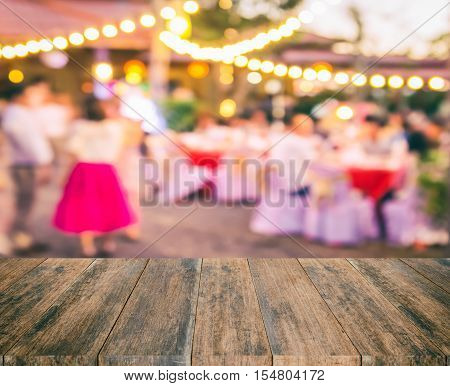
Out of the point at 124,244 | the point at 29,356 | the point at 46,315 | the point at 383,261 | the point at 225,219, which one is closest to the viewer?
the point at 29,356

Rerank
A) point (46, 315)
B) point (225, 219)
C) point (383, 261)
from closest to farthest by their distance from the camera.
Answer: point (46, 315) < point (383, 261) < point (225, 219)

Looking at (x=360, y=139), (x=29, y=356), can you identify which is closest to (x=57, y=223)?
(x=29, y=356)

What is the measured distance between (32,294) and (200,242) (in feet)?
6.75

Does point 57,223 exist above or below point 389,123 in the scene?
below

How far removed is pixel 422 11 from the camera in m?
3.37

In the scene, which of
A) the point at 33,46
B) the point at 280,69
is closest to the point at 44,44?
the point at 33,46

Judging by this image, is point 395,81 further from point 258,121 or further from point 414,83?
point 258,121

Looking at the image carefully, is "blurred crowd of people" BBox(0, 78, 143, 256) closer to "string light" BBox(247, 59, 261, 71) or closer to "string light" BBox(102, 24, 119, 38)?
"string light" BBox(102, 24, 119, 38)

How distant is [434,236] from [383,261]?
148cm

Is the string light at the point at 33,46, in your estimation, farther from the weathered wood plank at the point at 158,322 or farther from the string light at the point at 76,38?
the weathered wood plank at the point at 158,322

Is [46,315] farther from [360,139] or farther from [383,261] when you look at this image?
[360,139]

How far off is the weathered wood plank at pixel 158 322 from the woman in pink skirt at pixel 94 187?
1.01 meters

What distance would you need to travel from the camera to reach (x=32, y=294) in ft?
6.91

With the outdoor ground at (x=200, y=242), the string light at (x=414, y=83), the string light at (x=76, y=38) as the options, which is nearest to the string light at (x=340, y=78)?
the string light at (x=414, y=83)
